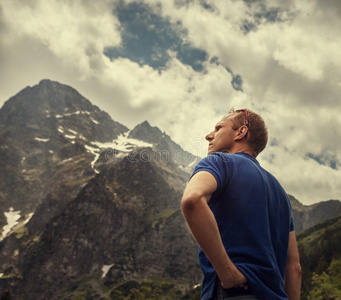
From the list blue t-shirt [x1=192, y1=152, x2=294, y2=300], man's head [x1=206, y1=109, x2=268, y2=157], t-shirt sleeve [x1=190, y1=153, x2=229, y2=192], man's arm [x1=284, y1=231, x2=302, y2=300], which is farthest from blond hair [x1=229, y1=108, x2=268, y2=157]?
man's arm [x1=284, y1=231, x2=302, y2=300]

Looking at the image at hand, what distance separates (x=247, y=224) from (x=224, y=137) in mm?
1245

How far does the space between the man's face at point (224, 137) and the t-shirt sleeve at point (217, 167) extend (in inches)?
26.4

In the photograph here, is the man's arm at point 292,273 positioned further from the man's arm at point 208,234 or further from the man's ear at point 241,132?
the man's ear at point 241,132

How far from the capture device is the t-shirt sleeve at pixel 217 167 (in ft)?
8.64

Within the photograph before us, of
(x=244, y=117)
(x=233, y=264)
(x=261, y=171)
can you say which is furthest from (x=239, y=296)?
(x=244, y=117)

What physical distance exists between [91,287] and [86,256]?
22.5 metres

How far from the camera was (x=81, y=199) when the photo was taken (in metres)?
184

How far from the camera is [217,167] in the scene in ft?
8.87

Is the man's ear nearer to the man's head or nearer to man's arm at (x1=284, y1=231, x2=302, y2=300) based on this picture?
the man's head

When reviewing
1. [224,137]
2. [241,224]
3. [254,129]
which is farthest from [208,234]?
[254,129]

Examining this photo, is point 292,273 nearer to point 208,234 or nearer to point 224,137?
point 208,234

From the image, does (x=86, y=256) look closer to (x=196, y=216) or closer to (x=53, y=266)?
(x=53, y=266)

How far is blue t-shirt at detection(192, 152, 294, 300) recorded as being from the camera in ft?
8.48

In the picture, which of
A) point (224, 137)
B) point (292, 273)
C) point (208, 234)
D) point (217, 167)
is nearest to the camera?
point (208, 234)
